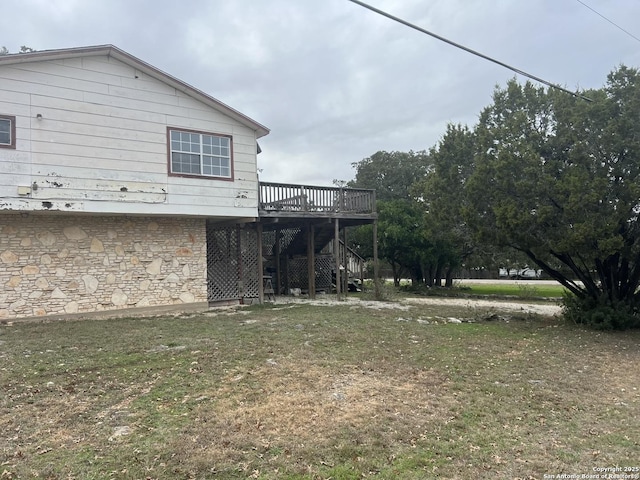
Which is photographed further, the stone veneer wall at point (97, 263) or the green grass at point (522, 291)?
the green grass at point (522, 291)

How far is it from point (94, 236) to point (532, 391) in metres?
10.6

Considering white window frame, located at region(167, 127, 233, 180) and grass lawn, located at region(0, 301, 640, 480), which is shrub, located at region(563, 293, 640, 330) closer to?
grass lawn, located at region(0, 301, 640, 480)

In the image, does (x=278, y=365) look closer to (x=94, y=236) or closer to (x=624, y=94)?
(x=94, y=236)

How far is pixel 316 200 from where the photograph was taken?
54.0 ft

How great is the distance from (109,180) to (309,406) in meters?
8.86

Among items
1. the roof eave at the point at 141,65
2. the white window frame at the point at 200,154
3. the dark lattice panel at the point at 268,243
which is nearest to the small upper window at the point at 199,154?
the white window frame at the point at 200,154

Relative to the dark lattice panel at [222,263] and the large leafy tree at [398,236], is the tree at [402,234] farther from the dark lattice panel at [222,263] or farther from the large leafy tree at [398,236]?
the dark lattice panel at [222,263]

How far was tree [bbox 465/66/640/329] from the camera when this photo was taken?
1017 centimetres

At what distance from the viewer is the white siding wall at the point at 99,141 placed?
34.9 feet

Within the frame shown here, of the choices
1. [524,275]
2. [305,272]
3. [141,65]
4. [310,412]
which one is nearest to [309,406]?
[310,412]

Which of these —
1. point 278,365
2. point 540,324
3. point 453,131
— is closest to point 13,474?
point 278,365

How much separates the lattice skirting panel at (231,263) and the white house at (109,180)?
1013mm

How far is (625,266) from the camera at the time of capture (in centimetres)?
1190

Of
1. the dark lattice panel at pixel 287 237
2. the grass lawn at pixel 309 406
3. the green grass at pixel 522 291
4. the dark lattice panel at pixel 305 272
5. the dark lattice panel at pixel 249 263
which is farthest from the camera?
the green grass at pixel 522 291
